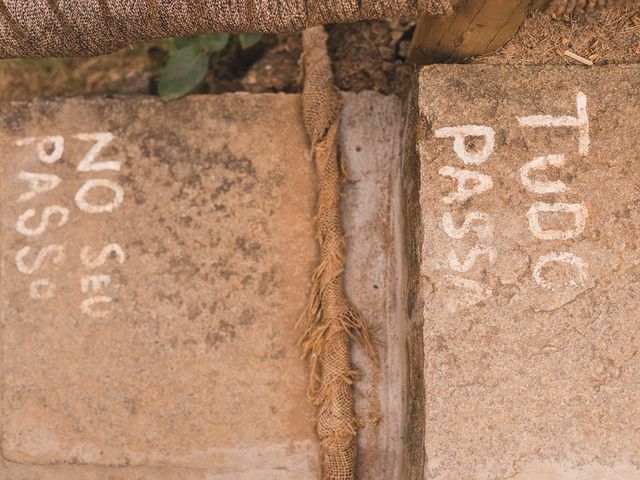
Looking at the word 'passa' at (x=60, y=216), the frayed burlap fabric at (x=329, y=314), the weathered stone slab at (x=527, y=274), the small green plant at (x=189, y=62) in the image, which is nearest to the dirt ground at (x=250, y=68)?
the small green plant at (x=189, y=62)

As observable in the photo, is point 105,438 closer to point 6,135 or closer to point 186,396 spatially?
point 186,396

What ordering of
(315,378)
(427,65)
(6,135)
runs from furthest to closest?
1. (6,135)
2. (315,378)
3. (427,65)

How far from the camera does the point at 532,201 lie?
1582mm

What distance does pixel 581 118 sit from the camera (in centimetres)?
160

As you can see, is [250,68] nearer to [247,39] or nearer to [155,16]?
[247,39]

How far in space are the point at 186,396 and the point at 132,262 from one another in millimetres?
420

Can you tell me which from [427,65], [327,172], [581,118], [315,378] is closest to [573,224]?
[581,118]

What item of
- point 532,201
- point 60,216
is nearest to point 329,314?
point 532,201

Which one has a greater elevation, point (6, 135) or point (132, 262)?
point (6, 135)

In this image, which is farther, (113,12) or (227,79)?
(227,79)

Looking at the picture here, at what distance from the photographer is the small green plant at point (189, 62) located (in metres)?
1.96

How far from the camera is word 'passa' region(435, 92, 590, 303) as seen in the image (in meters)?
1.56

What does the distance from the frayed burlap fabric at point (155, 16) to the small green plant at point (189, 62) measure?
474 millimetres

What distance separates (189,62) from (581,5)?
115 cm
